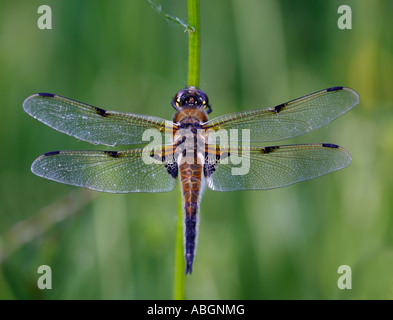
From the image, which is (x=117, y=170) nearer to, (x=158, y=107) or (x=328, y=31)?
(x=158, y=107)

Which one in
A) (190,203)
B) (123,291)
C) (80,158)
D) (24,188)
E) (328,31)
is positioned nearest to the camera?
(190,203)

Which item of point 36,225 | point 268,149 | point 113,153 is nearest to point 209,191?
point 268,149

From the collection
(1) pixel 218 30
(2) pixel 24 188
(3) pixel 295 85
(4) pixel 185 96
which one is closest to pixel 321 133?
(3) pixel 295 85

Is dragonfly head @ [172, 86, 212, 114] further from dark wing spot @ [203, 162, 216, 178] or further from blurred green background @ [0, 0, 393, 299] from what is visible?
blurred green background @ [0, 0, 393, 299]

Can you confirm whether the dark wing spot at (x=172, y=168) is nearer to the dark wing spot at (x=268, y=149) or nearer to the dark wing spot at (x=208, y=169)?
the dark wing spot at (x=208, y=169)

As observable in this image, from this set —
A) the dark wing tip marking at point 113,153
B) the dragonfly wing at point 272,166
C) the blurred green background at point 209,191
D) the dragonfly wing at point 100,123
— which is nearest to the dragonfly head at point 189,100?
the dragonfly wing at point 100,123
